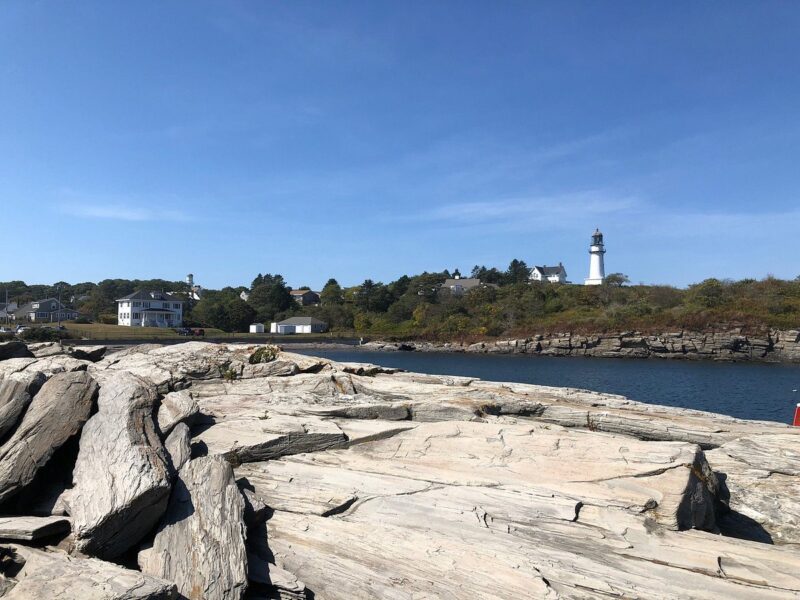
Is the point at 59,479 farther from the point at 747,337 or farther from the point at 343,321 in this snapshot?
the point at 343,321

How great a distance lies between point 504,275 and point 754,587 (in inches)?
6673

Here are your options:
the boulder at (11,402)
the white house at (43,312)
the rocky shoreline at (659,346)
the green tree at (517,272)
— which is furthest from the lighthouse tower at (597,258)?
the boulder at (11,402)

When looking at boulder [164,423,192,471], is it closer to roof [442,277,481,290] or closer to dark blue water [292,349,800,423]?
dark blue water [292,349,800,423]

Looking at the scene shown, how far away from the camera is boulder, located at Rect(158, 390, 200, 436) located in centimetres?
1066

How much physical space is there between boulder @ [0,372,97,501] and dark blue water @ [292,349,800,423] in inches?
1374

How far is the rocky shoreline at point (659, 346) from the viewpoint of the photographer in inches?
3268

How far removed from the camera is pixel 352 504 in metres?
9.33

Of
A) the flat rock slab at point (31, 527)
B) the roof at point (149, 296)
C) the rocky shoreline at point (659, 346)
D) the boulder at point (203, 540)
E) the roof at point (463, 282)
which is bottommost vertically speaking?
the rocky shoreline at point (659, 346)

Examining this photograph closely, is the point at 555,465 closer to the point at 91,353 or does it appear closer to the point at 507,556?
the point at 507,556

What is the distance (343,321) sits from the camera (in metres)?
137

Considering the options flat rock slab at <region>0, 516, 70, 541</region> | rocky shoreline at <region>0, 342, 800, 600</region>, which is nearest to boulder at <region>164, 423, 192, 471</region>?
rocky shoreline at <region>0, 342, 800, 600</region>

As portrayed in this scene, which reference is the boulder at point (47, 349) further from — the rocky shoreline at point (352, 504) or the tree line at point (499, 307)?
the tree line at point (499, 307)

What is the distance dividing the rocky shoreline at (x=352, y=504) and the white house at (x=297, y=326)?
374 ft

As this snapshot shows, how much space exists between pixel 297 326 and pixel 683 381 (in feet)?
300
